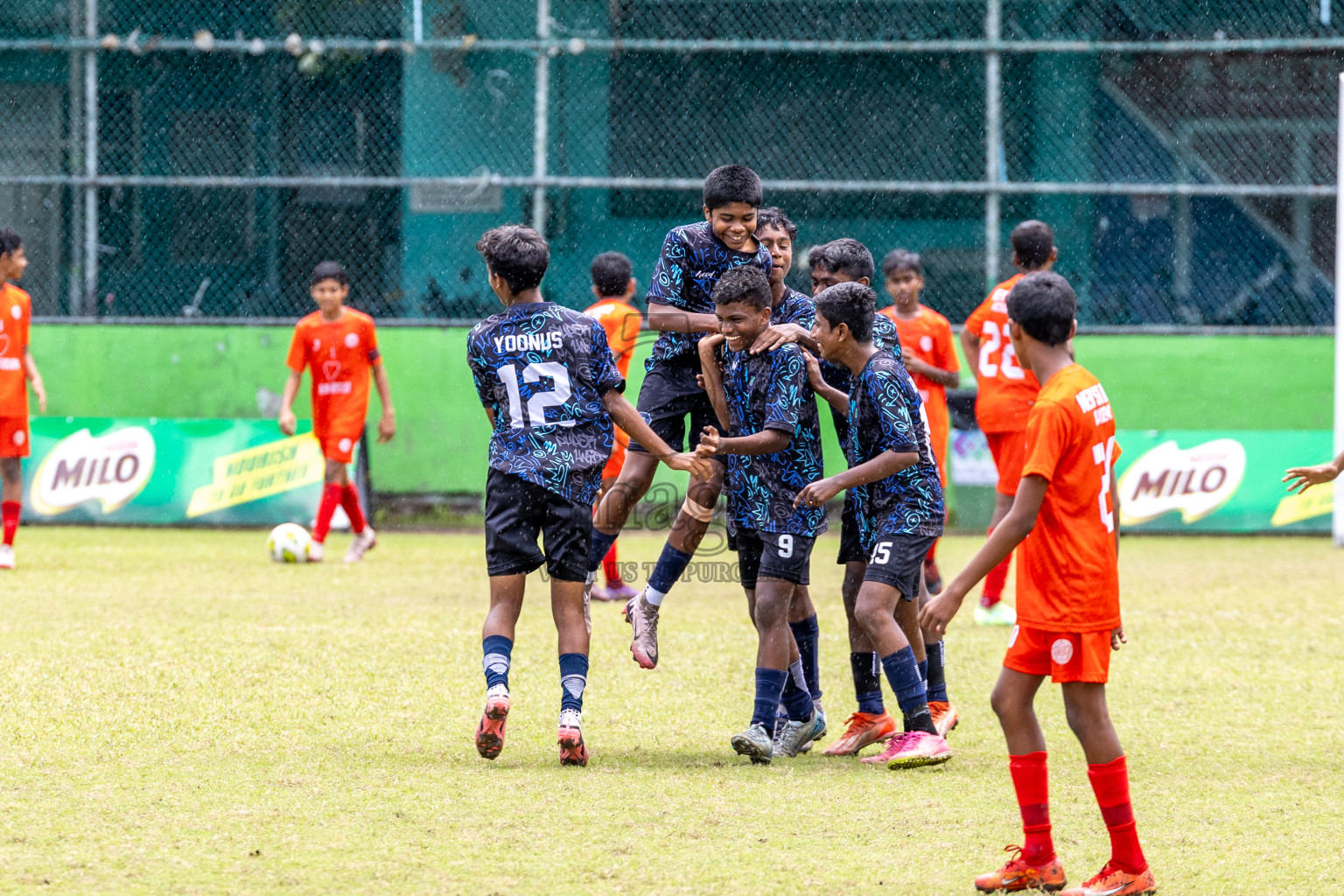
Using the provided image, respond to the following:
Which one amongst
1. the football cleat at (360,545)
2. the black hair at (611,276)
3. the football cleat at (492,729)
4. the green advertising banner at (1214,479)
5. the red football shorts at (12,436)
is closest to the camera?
the football cleat at (492,729)

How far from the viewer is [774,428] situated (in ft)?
17.8

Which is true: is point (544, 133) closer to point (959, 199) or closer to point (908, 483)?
point (959, 199)

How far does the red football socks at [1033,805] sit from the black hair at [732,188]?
2628mm

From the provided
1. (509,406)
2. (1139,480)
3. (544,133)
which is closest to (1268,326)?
(1139,480)

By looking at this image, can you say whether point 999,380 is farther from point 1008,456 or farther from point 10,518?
point 10,518

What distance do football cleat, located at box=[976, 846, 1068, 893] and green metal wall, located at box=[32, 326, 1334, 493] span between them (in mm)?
9813

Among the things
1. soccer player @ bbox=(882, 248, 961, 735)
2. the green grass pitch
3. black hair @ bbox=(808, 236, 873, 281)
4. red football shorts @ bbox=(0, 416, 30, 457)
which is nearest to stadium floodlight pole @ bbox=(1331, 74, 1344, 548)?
the green grass pitch

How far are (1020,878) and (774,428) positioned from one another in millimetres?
1990

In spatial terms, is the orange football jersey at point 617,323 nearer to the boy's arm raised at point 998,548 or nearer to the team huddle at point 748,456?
the team huddle at point 748,456

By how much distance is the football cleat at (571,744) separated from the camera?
17.2ft

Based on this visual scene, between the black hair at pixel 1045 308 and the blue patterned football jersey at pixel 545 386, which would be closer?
the black hair at pixel 1045 308

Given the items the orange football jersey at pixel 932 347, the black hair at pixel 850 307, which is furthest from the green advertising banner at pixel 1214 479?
the black hair at pixel 850 307

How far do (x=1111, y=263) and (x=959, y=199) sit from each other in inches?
60.6

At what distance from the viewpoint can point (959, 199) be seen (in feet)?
47.5
